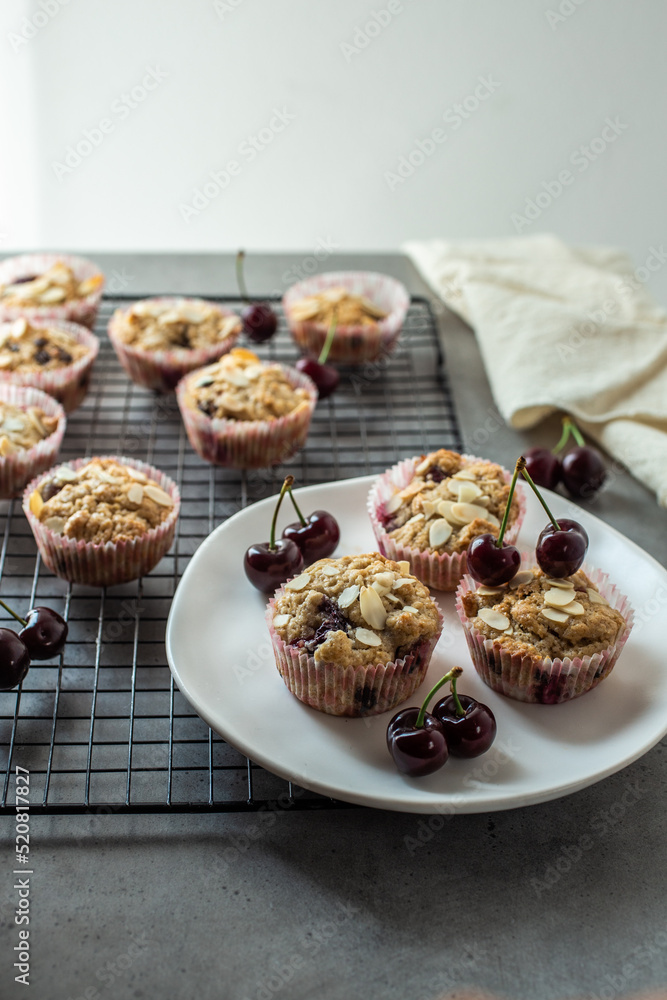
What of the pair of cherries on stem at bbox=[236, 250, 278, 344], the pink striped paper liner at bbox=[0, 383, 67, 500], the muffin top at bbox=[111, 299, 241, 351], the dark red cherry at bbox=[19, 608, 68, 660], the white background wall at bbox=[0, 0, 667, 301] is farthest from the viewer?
the white background wall at bbox=[0, 0, 667, 301]

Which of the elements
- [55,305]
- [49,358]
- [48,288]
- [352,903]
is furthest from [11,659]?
[48,288]

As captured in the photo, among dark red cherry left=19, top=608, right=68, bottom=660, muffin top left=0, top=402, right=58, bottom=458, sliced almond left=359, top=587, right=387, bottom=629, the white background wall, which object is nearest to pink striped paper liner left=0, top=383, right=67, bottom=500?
muffin top left=0, top=402, right=58, bottom=458

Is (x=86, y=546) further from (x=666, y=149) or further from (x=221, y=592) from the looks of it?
(x=666, y=149)

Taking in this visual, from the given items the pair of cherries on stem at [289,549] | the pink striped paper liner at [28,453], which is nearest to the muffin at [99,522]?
the pink striped paper liner at [28,453]

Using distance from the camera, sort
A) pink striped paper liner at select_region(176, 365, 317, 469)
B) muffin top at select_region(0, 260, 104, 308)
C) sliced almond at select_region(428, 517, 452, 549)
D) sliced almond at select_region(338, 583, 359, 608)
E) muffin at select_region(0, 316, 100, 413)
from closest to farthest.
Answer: sliced almond at select_region(338, 583, 359, 608)
sliced almond at select_region(428, 517, 452, 549)
pink striped paper liner at select_region(176, 365, 317, 469)
muffin at select_region(0, 316, 100, 413)
muffin top at select_region(0, 260, 104, 308)

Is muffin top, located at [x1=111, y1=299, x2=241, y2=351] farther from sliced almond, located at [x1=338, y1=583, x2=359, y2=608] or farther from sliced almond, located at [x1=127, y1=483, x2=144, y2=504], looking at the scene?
sliced almond, located at [x1=338, y1=583, x2=359, y2=608]

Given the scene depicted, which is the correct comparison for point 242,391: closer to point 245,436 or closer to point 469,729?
point 245,436
